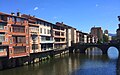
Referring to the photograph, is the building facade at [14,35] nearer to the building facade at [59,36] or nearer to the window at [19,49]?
the window at [19,49]

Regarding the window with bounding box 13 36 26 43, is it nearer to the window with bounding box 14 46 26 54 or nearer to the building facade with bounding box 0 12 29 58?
the building facade with bounding box 0 12 29 58

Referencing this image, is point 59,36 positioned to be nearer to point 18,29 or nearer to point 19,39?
point 19,39

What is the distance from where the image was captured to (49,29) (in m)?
115

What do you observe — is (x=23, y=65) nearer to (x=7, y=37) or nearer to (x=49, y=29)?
(x=7, y=37)

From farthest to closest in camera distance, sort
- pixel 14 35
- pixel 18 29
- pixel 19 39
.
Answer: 1. pixel 19 39
2. pixel 18 29
3. pixel 14 35

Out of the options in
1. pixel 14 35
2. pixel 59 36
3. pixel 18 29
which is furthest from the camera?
pixel 59 36

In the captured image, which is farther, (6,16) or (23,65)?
(23,65)

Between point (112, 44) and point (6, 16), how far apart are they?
86.4m

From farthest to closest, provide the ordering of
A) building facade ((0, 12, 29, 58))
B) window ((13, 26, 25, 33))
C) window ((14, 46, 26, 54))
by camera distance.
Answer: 1. window ((13, 26, 25, 33))
2. window ((14, 46, 26, 54))
3. building facade ((0, 12, 29, 58))

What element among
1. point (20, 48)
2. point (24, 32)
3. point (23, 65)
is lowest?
point (23, 65)

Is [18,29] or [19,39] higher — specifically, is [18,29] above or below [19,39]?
above

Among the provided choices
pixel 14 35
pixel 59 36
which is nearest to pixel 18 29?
pixel 14 35

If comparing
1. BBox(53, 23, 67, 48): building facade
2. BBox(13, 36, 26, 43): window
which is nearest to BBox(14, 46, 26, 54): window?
BBox(13, 36, 26, 43): window

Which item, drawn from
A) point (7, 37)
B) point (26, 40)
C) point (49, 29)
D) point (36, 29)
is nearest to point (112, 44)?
point (49, 29)
